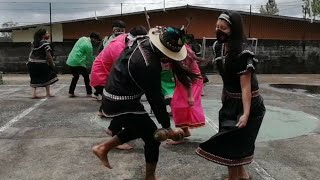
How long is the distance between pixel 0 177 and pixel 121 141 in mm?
1296

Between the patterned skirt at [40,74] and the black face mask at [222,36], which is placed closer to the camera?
the black face mask at [222,36]

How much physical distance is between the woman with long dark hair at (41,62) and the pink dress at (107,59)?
11.0 feet

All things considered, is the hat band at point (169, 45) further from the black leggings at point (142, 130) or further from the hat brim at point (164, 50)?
the black leggings at point (142, 130)

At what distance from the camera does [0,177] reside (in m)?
4.64

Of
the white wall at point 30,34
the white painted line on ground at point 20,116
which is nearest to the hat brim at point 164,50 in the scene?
the white painted line on ground at point 20,116

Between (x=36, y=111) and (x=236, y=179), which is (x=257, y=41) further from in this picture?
(x=236, y=179)

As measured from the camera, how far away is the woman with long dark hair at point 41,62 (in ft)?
33.8

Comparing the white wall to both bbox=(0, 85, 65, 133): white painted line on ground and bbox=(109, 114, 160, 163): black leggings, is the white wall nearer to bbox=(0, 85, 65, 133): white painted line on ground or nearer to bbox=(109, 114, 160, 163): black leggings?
bbox=(0, 85, 65, 133): white painted line on ground

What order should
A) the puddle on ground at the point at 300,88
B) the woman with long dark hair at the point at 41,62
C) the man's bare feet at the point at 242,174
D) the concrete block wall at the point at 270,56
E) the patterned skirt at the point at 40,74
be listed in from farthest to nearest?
the concrete block wall at the point at 270,56 → the puddle on ground at the point at 300,88 → the patterned skirt at the point at 40,74 → the woman with long dark hair at the point at 41,62 → the man's bare feet at the point at 242,174

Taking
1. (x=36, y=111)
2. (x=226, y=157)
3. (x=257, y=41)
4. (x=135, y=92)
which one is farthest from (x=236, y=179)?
(x=257, y=41)

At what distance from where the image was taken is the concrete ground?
15.8 ft

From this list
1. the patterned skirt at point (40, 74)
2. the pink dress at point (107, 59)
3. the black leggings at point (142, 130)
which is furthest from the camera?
the patterned skirt at point (40, 74)

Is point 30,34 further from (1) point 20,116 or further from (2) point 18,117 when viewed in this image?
(2) point 18,117

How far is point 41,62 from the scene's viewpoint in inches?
412
